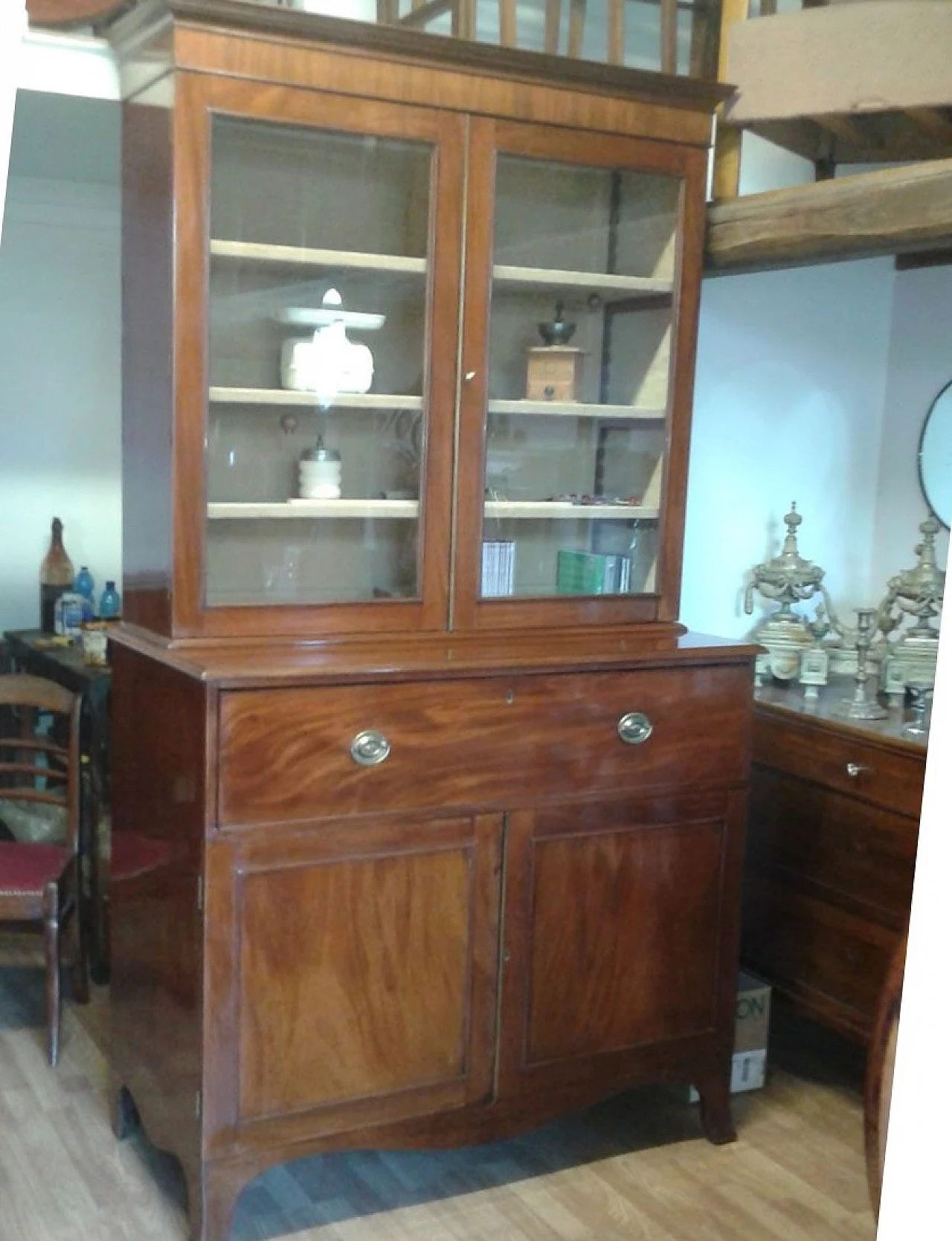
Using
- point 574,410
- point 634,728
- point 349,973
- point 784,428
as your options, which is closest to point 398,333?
point 574,410

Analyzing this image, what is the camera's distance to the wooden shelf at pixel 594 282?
94.1 inches

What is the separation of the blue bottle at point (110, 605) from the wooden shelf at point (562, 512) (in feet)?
4.93

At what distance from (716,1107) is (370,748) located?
1097 millimetres

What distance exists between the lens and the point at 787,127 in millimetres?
2814

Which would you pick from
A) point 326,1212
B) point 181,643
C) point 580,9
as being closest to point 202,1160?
point 326,1212

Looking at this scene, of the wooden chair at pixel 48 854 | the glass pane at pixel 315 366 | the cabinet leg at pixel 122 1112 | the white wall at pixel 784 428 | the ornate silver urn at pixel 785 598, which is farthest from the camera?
the white wall at pixel 784 428

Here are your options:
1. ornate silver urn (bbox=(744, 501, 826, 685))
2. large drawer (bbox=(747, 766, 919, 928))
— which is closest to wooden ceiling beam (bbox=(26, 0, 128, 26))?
ornate silver urn (bbox=(744, 501, 826, 685))

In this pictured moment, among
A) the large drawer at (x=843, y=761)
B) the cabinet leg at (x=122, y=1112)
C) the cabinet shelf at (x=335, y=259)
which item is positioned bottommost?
the cabinet leg at (x=122, y=1112)

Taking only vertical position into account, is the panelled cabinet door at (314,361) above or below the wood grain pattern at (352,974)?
above

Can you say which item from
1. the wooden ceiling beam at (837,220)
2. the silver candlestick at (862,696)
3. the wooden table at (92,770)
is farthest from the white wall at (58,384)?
the silver candlestick at (862,696)

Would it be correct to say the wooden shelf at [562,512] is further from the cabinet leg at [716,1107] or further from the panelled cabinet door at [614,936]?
the cabinet leg at [716,1107]

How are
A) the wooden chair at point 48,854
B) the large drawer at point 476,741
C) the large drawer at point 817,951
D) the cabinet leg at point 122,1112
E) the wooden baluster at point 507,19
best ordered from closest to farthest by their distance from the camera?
the large drawer at point 476,741
the wooden baluster at point 507,19
the cabinet leg at point 122,1112
the large drawer at point 817,951
the wooden chair at point 48,854

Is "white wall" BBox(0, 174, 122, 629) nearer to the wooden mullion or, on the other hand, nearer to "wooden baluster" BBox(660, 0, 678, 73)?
the wooden mullion

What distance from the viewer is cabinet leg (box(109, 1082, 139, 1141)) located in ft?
8.17
